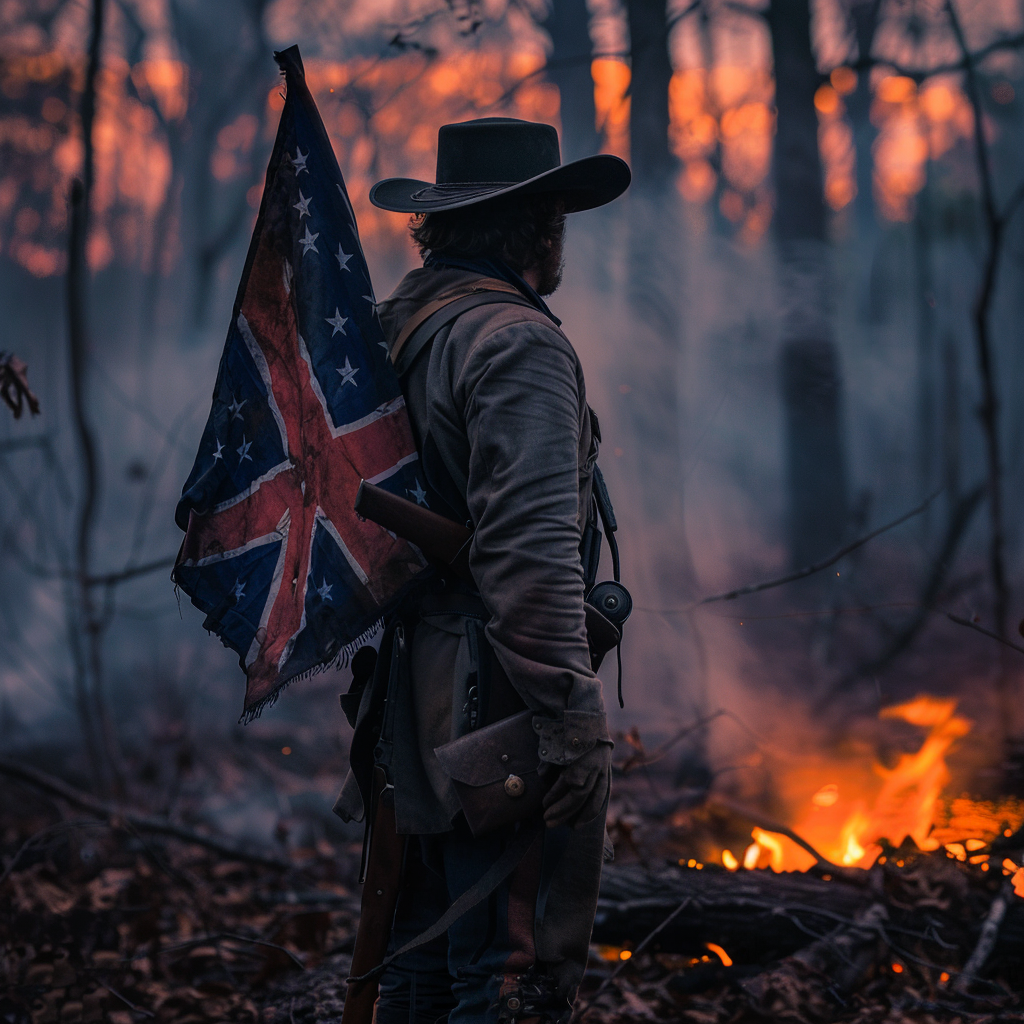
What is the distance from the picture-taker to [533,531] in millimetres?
1981

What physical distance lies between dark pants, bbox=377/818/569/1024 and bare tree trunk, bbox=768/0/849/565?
5.19 metres

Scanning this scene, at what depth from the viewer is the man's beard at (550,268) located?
249cm

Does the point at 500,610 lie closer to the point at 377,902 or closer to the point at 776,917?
Result: the point at 377,902

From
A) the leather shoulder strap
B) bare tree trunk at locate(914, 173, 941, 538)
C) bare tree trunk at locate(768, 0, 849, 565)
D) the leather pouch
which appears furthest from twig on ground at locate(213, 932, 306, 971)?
bare tree trunk at locate(914, 173, 941, 538)

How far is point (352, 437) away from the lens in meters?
2.29

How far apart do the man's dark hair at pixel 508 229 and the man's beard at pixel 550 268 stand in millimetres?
11

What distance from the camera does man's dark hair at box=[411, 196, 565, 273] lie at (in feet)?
7.99

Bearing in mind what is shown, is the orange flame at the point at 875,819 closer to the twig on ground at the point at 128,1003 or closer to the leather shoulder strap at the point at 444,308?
the twig on ground at the point at 128,1003

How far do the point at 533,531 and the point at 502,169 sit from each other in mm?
1075

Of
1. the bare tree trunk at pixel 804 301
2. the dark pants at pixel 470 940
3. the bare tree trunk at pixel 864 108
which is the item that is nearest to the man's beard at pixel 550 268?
the dark pants at pixel 470 940

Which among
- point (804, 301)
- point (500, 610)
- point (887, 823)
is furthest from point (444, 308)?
point (804, 301)

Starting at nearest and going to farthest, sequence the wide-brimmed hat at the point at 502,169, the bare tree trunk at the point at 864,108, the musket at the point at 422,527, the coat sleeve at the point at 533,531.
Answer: the coat sleeve at the point at 533,531, the musket at the point at 422,527, the wide-brimmed hat at the point at 502,169, the bare tree trunk at the point at 864,108

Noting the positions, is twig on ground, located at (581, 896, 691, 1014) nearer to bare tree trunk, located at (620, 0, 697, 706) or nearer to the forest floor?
the forest floor

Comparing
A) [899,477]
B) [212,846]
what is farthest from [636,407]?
[212,846]
